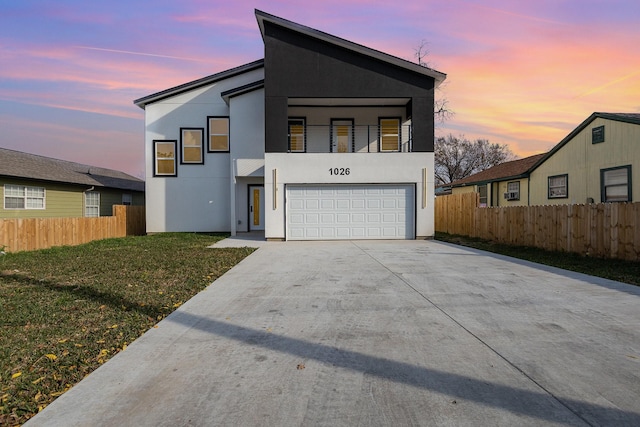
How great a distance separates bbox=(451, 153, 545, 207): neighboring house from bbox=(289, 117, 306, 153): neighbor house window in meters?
12.8

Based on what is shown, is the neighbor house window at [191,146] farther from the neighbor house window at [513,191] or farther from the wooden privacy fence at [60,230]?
the neighbor house window at [513,191]

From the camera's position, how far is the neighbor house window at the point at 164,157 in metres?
19.2

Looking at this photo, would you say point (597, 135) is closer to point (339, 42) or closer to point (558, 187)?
point (558, 187)

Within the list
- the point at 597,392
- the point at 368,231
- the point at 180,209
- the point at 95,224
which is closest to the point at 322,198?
the point at 368,231

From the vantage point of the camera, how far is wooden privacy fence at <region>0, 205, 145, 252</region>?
1240cm

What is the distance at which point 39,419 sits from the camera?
2.69 meters

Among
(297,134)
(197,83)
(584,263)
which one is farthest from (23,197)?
(584,263)

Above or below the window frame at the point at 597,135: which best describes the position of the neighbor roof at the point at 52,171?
below

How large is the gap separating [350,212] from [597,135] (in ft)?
36.7

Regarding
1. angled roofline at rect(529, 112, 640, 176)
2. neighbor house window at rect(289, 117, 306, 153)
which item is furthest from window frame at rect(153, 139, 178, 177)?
angled roofline at rect(529, 112, 640, 176)

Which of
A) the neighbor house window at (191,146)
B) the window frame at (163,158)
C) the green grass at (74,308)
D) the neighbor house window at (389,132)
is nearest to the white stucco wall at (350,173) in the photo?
the neighbor house window at (389,132)

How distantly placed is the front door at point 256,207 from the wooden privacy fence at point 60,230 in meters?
6.32

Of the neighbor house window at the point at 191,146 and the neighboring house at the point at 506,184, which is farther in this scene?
the neighboring house at the point at 506,184

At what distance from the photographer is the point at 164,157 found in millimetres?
19234
